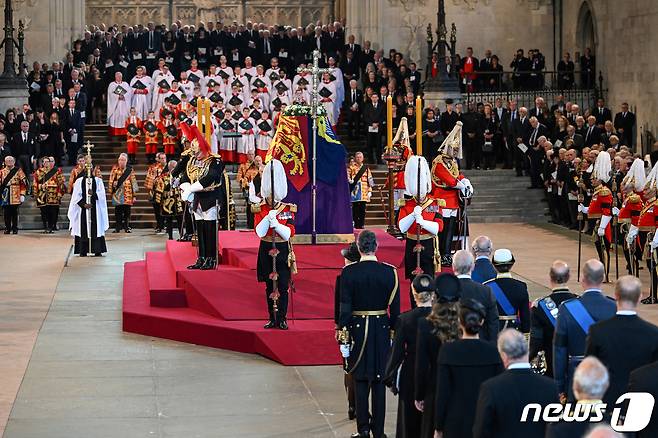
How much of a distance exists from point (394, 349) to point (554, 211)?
19972mm

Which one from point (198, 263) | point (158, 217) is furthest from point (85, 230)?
point (198, 263)

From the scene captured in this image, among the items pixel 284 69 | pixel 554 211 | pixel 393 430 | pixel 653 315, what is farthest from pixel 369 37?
pixel 393 430

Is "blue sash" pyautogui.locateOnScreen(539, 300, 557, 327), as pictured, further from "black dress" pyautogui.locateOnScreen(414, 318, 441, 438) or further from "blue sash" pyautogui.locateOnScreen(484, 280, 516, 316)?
"black dress" pyautogui.locateOnScreen(414, 318, 441, 438)

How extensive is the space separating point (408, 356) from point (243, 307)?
21.2 ft

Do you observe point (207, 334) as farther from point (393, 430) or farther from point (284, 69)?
point (284, 69)

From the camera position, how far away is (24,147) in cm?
2992

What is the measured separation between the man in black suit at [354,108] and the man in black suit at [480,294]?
22.5m

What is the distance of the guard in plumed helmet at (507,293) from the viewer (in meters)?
10.8

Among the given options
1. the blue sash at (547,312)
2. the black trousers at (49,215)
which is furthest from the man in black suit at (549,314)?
the black trousers at (49,215)

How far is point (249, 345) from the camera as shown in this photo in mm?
15273

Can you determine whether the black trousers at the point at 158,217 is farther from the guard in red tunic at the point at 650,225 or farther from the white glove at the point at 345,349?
the white glove at the point at 345,349

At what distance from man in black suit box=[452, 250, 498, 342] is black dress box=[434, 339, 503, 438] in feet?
4.53

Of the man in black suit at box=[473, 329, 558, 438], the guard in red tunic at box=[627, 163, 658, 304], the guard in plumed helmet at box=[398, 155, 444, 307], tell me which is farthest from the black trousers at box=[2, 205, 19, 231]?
the man in black suit at box=[473, 329, 558, 438]

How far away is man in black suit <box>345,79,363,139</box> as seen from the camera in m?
32.6
